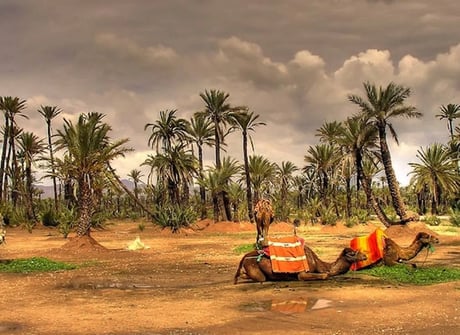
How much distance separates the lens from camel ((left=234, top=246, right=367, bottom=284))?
11.3 meters

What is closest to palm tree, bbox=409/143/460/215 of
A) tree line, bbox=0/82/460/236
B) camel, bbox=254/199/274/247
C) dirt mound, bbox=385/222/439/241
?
tree line, bbox=0/82/460/236

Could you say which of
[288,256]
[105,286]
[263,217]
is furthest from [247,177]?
[288,256]

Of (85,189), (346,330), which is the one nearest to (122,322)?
(346,330)

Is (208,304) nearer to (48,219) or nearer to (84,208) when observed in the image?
(84,208)

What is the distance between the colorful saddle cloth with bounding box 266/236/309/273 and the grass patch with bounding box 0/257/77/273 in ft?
25.7

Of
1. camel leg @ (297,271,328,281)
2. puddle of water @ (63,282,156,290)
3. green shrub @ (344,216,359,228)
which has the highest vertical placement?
camel leg @ (297,271,328,281)

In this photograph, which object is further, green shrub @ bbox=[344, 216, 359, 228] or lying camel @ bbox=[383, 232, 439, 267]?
green shrub @ bbox=[344, 216, 359, 228]

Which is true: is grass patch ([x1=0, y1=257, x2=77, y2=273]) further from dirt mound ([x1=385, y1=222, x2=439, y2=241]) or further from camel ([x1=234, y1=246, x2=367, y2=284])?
dirt mound ([x1=385, y1=222, x2=439, y2=241])

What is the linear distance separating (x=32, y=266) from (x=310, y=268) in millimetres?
9465

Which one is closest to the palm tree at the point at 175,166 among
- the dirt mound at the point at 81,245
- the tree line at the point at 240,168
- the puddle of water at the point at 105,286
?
the tree line at the point at 240,168

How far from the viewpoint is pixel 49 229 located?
125ft

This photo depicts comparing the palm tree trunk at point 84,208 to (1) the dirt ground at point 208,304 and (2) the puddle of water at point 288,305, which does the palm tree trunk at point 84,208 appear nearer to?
(1) the dirt ground at point 208,304

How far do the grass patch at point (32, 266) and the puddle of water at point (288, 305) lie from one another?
8756mm

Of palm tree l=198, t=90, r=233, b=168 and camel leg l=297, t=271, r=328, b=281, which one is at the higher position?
palm tree l=198, t=90, r=233, b=168
